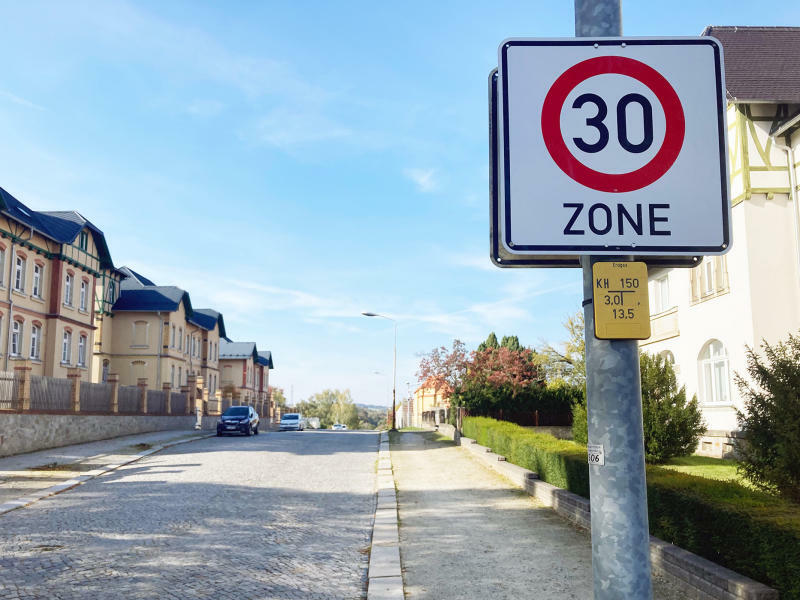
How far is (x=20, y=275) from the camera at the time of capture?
31.9 metres

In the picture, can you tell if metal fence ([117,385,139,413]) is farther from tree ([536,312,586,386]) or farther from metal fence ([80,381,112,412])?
tree ([536,312,586,386])

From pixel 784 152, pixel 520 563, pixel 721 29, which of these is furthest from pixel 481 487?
pixel 721 29

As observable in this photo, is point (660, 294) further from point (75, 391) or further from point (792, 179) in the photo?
point (75, 391)

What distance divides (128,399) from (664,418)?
24610 mm

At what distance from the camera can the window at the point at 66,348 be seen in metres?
35.3

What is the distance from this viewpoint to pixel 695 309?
21.0 meters

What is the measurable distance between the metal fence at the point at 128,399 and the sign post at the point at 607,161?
30.1m

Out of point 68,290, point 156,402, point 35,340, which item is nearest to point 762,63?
point 156,402

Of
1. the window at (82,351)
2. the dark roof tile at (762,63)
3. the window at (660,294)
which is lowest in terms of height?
the window at (82,351)

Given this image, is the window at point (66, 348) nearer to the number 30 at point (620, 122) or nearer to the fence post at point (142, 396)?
the fence post at point (142, 396)

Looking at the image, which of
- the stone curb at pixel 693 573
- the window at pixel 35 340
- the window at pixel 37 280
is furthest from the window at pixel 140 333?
the stone curb at pixel 693 573

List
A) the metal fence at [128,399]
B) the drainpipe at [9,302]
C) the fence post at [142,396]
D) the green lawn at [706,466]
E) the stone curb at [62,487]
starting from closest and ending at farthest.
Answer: the stone curb at [62,487] → the green lawn at [706,466] → the metal fence at [128,399] → the drainpipe at [9,302] → the fence post at [142,396]

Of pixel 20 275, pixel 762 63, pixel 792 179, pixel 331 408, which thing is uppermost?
pixel 762 63

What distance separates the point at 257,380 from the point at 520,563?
74.7 metres
